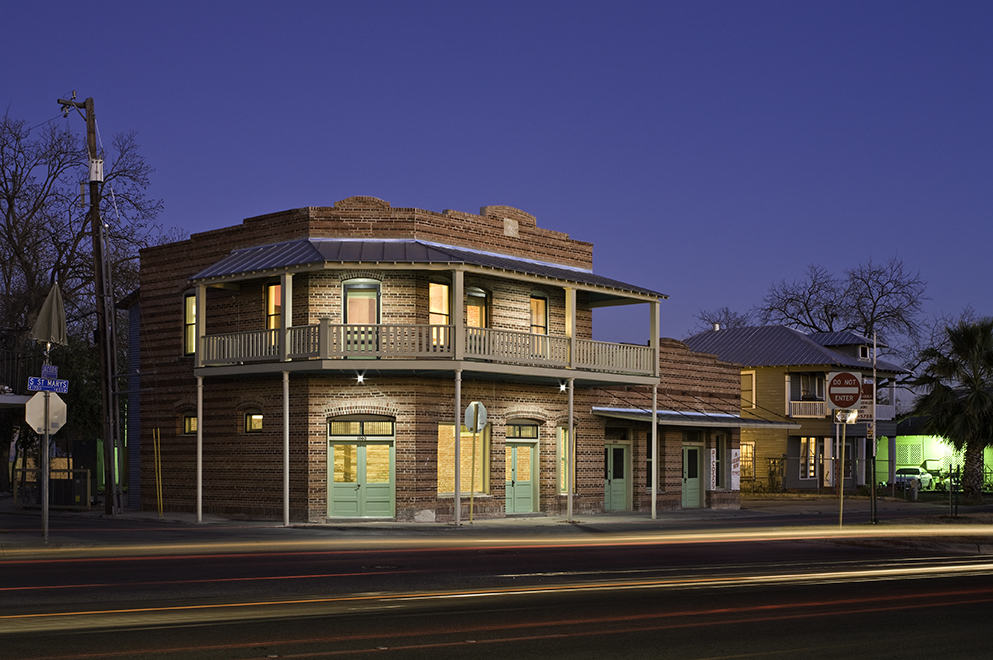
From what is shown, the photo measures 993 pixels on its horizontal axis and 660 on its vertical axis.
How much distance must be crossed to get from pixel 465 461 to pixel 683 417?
7998 mm

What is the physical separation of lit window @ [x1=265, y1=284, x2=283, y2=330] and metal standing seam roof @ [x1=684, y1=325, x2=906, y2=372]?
24874 millimetres

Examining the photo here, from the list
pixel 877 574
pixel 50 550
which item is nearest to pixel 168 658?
pixel 877 574

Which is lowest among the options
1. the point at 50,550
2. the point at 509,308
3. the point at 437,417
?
the point at 50,550

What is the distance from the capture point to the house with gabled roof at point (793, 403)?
4872 cm

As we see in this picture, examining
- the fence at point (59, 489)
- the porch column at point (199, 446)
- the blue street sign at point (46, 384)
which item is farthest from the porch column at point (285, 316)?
the fence at point (59, 489)

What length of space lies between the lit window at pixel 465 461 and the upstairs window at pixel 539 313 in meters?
3.42

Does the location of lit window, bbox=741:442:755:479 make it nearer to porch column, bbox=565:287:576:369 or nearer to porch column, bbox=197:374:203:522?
porch column, bbox=565:287:576:369

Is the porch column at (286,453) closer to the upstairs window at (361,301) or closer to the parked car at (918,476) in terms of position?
the upstairs window at (361,301)

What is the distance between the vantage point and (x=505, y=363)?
28.1 m

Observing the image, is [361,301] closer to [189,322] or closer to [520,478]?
[189,322]

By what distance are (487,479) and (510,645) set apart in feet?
65.7

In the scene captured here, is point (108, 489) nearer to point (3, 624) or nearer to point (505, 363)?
point (505, 363)

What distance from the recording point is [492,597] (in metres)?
13.0

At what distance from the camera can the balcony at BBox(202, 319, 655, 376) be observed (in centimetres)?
2662
